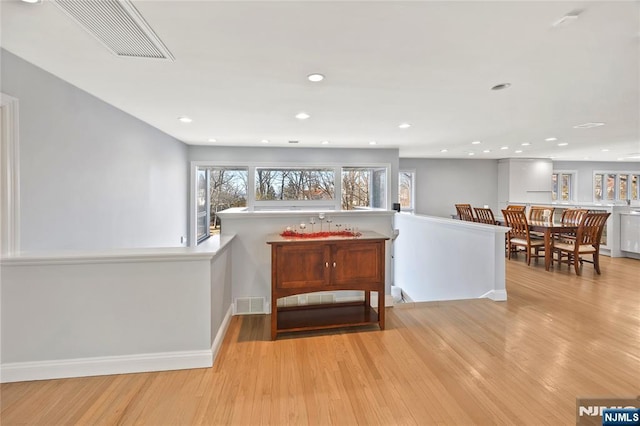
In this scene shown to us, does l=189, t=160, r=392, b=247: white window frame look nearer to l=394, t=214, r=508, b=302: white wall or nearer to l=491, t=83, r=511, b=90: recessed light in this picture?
l=394, t=214, r=508, b=302: white wall

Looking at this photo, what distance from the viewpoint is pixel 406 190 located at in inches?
335

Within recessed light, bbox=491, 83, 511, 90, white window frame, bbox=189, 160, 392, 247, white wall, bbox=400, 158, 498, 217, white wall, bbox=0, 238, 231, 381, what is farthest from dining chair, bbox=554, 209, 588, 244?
white wall, bbox=0, 238, 231, 381

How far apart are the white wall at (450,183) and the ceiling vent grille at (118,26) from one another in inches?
287

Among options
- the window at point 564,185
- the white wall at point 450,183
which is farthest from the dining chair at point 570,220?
the window at point 564,185

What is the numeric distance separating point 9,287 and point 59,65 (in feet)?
5.52

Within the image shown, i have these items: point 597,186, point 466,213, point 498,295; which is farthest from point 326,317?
point 597,186

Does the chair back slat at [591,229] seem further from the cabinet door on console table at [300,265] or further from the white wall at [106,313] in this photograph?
the white wall at [106,313]

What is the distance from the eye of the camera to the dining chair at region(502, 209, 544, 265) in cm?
515

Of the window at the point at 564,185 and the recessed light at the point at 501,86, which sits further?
the window at the point at 564,185

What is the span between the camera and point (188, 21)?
5.54 ft

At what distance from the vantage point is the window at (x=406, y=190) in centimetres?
845

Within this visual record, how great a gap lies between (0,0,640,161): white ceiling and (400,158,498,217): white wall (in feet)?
14.0

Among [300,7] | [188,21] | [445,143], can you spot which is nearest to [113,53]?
[188,21]

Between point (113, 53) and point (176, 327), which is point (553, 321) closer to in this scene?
point (176, 327)
